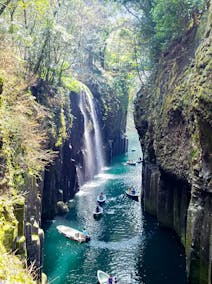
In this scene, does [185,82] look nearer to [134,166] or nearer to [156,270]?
[156,270]

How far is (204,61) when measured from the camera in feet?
66.0

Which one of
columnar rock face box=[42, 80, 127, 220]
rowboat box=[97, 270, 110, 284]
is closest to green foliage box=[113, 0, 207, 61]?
columnar rock face box=[42, 80, 127, 220]

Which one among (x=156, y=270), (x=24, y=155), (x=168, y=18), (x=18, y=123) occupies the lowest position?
(x=156, y=270)

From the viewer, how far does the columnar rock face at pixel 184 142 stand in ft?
63.8

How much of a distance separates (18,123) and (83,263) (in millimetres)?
10746

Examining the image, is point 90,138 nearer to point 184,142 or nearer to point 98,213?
point 98,213

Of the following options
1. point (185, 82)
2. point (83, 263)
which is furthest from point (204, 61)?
point (83, 263)

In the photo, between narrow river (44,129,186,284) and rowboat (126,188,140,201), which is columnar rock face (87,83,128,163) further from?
narrow river (44,129,186,284)

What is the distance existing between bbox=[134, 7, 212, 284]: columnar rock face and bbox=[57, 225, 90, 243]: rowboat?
7.36m

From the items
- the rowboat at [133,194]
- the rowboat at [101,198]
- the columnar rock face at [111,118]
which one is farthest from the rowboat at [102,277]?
the columnar rock face at [111,118]

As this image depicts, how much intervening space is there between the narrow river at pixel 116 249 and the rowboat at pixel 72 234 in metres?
0.35

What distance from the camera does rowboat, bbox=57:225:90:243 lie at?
27.5 meters

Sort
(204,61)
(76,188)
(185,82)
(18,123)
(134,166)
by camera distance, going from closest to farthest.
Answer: (18,123) → (204,61) → (185,82) → (76,188) → (134,166)

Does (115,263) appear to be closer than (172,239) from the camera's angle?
Yes
